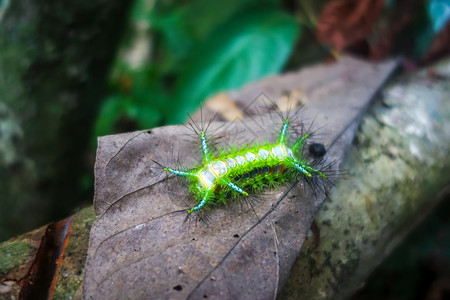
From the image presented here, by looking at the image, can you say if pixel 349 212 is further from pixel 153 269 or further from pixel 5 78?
pixel 5 78

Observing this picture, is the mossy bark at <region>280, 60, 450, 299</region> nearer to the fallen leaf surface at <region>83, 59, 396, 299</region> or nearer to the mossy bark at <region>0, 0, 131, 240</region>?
the fallen leaf surface at <region>83, 59, 396, 299</region>

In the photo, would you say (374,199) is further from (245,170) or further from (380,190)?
(245,170)

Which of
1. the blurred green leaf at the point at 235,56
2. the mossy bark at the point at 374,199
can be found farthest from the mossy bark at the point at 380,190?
the blurred green leaf at the point at 235,56

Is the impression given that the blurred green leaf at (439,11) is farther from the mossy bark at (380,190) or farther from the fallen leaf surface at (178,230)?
the fallen leaf surface at (178,230)

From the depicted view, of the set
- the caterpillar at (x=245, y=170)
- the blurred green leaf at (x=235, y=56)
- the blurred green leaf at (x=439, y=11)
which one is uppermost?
the blurred green leaf at (x=235, y=56)

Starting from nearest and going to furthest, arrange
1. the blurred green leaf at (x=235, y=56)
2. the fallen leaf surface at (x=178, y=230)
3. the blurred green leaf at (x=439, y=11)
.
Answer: the fallen leaf surface at (x=178, y=230) < the blurred green leaf at (x=439, y=11) < the blurred green leaf at (x=235, y=56)

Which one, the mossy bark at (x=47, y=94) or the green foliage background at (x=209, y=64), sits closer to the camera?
the mossy bark at (x=47, y=94)
